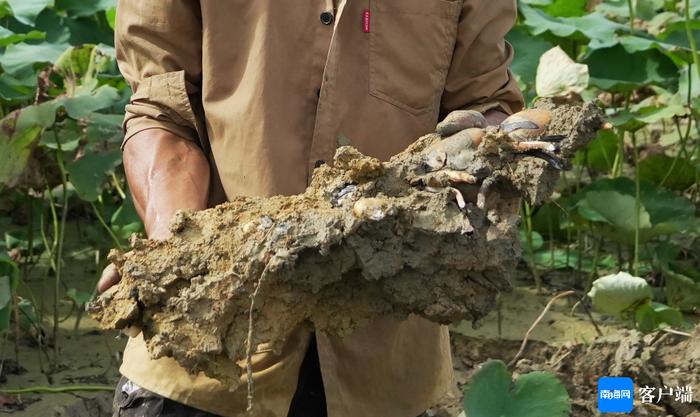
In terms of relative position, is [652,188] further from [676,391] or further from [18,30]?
[18,30]

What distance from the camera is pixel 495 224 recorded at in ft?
4.86

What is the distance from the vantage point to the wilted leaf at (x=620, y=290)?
2877 millimetres

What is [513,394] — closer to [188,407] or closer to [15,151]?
[188,407]

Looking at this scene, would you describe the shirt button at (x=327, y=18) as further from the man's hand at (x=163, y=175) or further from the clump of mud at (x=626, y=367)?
the clump of mud at (x=626, y=367)

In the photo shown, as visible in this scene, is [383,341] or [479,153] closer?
[479,153]

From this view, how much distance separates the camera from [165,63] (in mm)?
1883

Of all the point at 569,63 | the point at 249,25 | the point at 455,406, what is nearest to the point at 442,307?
the point at 249,25

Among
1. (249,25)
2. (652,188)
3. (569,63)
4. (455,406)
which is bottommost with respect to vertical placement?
(455,406)

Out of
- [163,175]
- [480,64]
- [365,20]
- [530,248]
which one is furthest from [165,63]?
[530,248]

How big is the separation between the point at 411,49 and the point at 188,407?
69cm

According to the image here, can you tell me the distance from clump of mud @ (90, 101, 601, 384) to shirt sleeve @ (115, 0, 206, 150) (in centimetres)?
36

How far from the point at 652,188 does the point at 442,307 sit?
90.4 inches

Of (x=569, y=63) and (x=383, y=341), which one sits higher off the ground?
(x=569, y=63)

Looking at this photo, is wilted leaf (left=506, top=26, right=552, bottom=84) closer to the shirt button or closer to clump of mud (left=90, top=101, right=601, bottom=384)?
the shirt button
